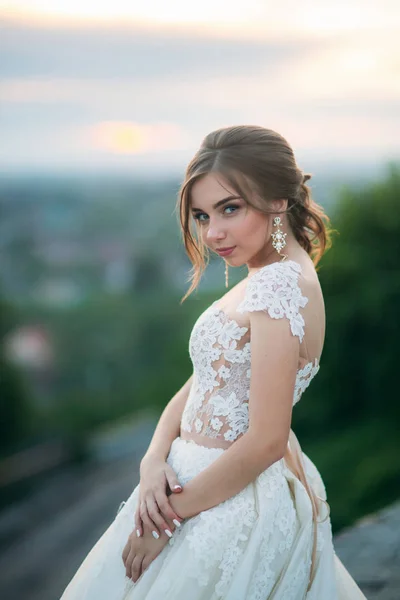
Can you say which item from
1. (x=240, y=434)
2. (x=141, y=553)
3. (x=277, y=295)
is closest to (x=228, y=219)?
(x=277, y=295)

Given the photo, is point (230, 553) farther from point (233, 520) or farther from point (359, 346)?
point (359, 346)

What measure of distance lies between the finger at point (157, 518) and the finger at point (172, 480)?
71 millimetres

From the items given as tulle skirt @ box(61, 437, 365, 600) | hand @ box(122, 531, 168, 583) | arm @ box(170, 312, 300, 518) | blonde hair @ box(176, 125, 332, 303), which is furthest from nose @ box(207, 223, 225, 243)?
hand @ box(122, 531, 168, 583)

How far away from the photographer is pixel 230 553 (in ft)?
5.88

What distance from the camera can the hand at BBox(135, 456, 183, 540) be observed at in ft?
6.09

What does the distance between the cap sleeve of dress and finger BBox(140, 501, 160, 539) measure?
641mm

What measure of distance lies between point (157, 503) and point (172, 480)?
0.08m

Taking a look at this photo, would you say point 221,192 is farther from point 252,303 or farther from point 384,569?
point 384,569

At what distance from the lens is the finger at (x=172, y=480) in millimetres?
1865

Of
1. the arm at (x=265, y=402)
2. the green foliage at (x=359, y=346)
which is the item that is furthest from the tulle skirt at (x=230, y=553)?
the green foliage at (x=359, y=346)

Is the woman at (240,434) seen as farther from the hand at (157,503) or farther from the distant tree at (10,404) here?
the distant tree at (10,404)

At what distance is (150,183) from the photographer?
92.5ft

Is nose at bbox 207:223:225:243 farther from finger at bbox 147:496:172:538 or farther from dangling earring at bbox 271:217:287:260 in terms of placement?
finger at bbox 147:496:172:538

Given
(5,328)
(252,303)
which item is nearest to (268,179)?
(252,303)
